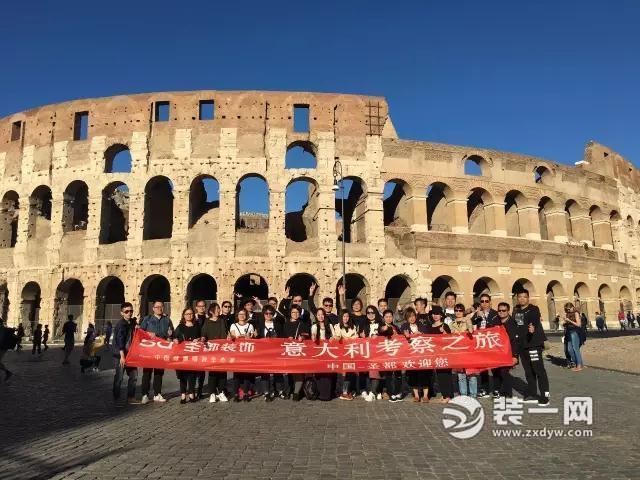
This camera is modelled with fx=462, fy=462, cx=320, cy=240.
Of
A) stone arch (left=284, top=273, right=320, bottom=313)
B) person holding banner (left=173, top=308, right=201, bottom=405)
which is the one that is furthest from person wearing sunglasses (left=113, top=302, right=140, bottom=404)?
stone arch (left=284, top=273, right=320, bottom=313)

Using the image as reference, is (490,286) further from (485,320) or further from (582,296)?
(485,320)

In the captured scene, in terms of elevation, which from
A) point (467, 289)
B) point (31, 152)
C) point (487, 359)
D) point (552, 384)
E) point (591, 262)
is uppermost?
point (31, 152)

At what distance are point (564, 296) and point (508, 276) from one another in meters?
4.65

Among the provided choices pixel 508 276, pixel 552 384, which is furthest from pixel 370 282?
pixel 552 384

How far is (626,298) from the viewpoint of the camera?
31.5 m

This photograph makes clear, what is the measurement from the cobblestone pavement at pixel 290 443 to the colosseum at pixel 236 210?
1511cm

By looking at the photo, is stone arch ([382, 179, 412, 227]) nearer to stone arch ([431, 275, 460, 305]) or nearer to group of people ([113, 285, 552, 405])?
stone arch ([431, 275, 460, 305])

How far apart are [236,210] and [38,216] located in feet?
36.7

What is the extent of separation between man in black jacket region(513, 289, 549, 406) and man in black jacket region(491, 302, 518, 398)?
0.27 feet

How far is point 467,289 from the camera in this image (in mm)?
24672

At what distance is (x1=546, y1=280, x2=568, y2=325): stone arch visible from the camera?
27500 millimetres

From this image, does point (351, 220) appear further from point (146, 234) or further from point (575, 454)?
point (575, 454)

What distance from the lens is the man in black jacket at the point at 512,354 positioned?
784 cm

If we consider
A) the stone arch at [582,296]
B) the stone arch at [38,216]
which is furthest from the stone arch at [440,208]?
the stone arch at [38,216]
